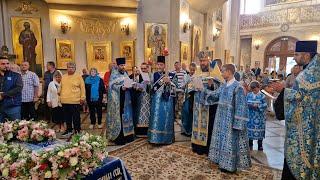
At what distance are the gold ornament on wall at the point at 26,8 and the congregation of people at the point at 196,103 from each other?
3.19 metres

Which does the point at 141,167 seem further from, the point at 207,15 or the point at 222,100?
the point at 207,15

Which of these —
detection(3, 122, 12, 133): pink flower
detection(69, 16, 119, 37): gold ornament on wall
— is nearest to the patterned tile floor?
detection(3, 122, 12, 133): pink flower

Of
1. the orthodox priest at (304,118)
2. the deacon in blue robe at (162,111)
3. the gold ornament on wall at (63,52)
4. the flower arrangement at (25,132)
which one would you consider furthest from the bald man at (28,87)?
the orthodox priest at (304,118)

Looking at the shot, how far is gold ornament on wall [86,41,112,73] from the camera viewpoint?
9051 mm

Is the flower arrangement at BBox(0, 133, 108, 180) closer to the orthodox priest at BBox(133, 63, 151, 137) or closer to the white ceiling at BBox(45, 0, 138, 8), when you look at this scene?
the orthodox priest at BBox(133, 63, 151, 137)

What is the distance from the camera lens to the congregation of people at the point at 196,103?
2803 mm

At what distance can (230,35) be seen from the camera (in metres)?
16.5

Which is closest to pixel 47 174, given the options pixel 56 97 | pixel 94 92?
pixel 56 97

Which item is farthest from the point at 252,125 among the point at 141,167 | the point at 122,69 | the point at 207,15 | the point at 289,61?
the point at 289,61

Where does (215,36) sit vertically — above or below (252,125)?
above

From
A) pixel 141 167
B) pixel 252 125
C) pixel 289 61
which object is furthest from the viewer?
pixel 289 61

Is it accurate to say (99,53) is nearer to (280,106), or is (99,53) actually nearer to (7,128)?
(7,128)

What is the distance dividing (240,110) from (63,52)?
6.92 metres

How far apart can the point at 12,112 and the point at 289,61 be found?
1895cm
